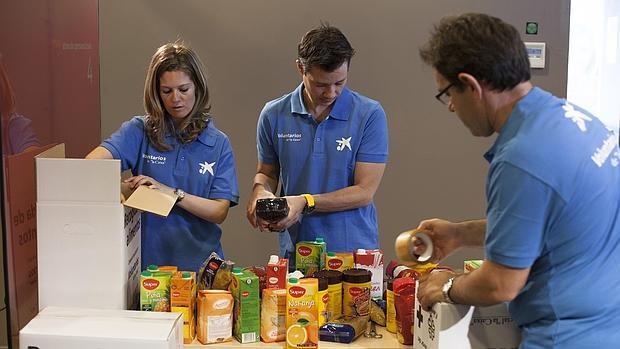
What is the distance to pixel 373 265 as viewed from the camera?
2.21 m

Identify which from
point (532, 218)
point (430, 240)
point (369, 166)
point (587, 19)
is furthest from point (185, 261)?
point (587, 19)

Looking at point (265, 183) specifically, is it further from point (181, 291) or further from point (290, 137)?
point (181, 291)

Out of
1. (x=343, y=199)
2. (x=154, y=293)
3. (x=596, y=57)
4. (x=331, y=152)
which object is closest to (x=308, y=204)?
(x=343, y=199)

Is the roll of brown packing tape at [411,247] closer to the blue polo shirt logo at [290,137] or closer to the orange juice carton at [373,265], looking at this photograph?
the orange juice carton at [373,265]

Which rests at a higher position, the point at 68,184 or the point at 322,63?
the point at 322,63

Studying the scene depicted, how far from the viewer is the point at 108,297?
6.44ft

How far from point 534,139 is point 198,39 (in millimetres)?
2791

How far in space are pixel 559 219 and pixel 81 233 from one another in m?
1.21

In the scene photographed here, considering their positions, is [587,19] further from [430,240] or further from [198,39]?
[430,240]

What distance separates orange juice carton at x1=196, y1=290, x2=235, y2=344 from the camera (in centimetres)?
193

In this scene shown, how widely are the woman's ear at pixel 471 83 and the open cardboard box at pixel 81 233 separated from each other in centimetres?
92

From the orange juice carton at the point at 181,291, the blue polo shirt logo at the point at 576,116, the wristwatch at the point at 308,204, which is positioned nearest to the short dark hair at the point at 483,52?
the blue polo shirt logo at the point at 576,116

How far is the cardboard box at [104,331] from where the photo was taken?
69.1 inches

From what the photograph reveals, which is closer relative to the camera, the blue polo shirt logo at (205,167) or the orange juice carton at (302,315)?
the orange juice carton at (302,315)
